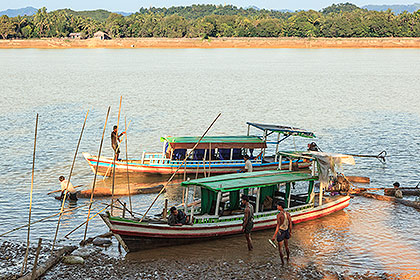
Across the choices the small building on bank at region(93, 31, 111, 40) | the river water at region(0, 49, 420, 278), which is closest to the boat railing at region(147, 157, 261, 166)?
the river water at region(0, 49, 420, 278)

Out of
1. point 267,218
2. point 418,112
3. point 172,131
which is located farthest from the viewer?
point 418,112

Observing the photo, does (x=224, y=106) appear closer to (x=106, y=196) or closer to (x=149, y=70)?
(x=106, y=196)

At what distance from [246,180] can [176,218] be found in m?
2.69

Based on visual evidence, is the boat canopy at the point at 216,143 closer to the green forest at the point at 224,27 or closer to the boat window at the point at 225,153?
the boat window at the point at 225,153

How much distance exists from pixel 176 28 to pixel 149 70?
3039 inches

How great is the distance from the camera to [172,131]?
35.9 m

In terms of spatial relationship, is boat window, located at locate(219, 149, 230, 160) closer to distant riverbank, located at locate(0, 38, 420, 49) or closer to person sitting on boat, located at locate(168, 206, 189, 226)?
person sitting on boat, located at locate(168, 206, 189, 226)

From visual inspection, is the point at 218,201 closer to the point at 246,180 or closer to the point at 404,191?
the point at 246,180

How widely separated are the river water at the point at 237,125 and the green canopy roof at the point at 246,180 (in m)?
1.70

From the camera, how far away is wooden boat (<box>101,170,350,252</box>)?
Answer: 14.6 m

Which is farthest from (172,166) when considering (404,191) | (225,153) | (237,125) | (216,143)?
(237,125)

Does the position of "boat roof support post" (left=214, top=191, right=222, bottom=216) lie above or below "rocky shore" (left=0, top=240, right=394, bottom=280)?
above

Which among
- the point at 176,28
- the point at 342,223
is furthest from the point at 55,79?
the point at 176,28

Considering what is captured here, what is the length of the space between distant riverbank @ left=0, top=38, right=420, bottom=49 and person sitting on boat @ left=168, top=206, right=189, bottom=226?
486 ft
